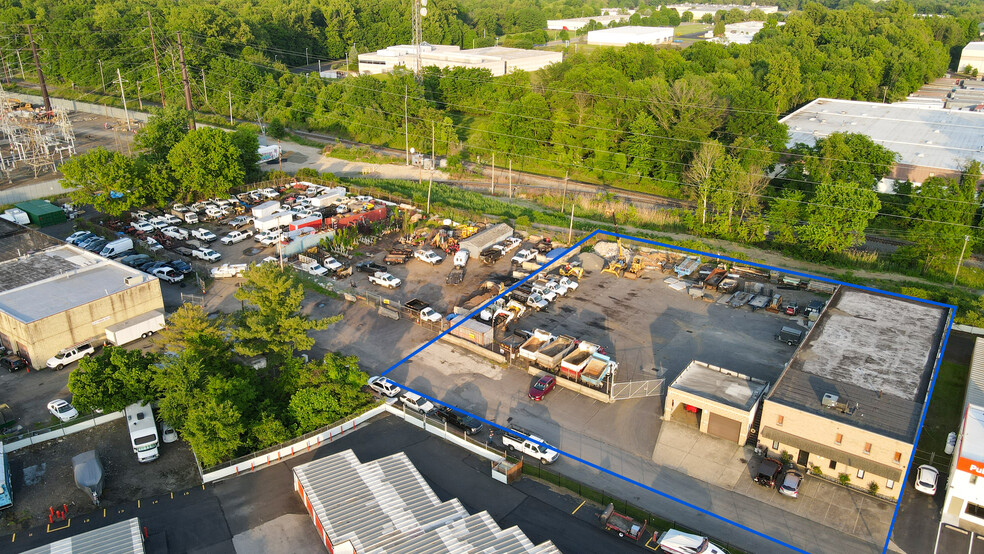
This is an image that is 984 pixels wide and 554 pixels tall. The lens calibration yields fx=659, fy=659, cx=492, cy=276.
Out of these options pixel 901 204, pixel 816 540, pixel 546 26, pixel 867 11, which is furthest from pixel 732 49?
pixel 816 540

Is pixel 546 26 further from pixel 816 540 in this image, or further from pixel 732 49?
pixel 816 540

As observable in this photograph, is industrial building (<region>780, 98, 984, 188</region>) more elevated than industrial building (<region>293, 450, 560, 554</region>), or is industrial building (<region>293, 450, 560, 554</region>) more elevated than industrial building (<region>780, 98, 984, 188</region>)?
industrial building (<region>780, 98, 984, 188</region>)

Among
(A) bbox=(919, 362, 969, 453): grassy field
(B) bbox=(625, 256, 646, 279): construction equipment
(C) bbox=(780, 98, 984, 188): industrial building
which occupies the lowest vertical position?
(A) bbox=(919, 362, 969, 453): grassy field

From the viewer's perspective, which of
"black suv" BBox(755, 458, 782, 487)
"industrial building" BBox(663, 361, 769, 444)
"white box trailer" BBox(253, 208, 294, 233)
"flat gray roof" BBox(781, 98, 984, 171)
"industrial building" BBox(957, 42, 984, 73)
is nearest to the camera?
"black suv" BBox(755, 458, 782, 487)

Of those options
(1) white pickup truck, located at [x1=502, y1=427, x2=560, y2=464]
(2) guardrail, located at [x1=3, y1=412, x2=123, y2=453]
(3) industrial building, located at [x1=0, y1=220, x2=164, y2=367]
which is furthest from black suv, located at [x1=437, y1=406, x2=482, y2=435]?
(3) industrial building, located at [x1=0, y1=220, x2=164, y2=367]

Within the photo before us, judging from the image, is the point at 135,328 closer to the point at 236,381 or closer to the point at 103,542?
the point at 236,381

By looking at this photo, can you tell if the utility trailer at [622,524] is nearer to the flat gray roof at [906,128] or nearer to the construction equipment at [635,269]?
the construction equipment at [635,269]

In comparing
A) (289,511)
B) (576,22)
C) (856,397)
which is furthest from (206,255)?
(576,22)

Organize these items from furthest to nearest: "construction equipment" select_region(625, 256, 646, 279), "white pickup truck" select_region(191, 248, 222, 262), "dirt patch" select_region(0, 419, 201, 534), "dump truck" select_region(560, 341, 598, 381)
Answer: "white pickup truck" select_region(191, 248, 222, 262)
"construction equipment" select_region(625, 256, 646, 279)
"dump truck" select_region(560, 341, 598, 381)
"dirt patch" select_region(0, 419, 201, 534)

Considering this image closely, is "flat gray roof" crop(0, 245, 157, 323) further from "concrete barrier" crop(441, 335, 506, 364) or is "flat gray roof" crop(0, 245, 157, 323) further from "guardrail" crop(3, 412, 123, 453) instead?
"concrete barrier" crop(441, 335, 506, 364)
